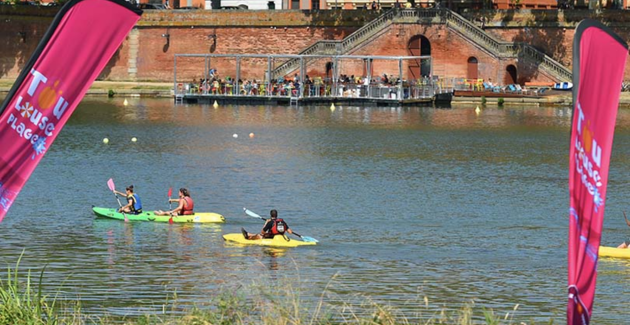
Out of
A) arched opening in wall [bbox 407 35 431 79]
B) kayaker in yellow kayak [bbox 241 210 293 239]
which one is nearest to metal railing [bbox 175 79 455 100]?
arched opening in wall [bbox 407 35 431 79]

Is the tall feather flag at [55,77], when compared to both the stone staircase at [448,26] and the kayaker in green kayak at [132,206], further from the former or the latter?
the stone staircase at [448,26]

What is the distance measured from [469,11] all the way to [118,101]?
80.2ft

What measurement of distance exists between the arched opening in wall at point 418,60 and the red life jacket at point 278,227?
5388 centimetres

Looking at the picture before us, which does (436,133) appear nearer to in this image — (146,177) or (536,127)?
(536,127)

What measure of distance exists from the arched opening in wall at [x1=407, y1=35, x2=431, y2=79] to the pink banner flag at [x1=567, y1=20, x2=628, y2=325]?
2781 inches

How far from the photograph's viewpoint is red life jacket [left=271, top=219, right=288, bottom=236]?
3222 cm

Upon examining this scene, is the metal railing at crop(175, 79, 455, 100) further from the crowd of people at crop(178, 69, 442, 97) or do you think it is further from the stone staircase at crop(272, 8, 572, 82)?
the stone staircase at crop(272, 8, 572, 82)

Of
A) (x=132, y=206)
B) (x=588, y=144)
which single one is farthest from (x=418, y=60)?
(x=588, y=144)

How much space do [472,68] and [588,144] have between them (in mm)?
69557

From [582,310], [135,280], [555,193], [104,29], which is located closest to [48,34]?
[104,29]

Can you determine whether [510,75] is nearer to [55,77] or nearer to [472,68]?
[472,68]

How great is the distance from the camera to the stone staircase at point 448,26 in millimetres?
80000

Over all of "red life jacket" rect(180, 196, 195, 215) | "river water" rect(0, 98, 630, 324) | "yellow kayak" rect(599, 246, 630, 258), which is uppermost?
"red life jacket" rect(180, 196, 195, 215)

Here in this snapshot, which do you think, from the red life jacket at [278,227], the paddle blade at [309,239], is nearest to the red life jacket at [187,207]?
the red life jacket at [278,227]
